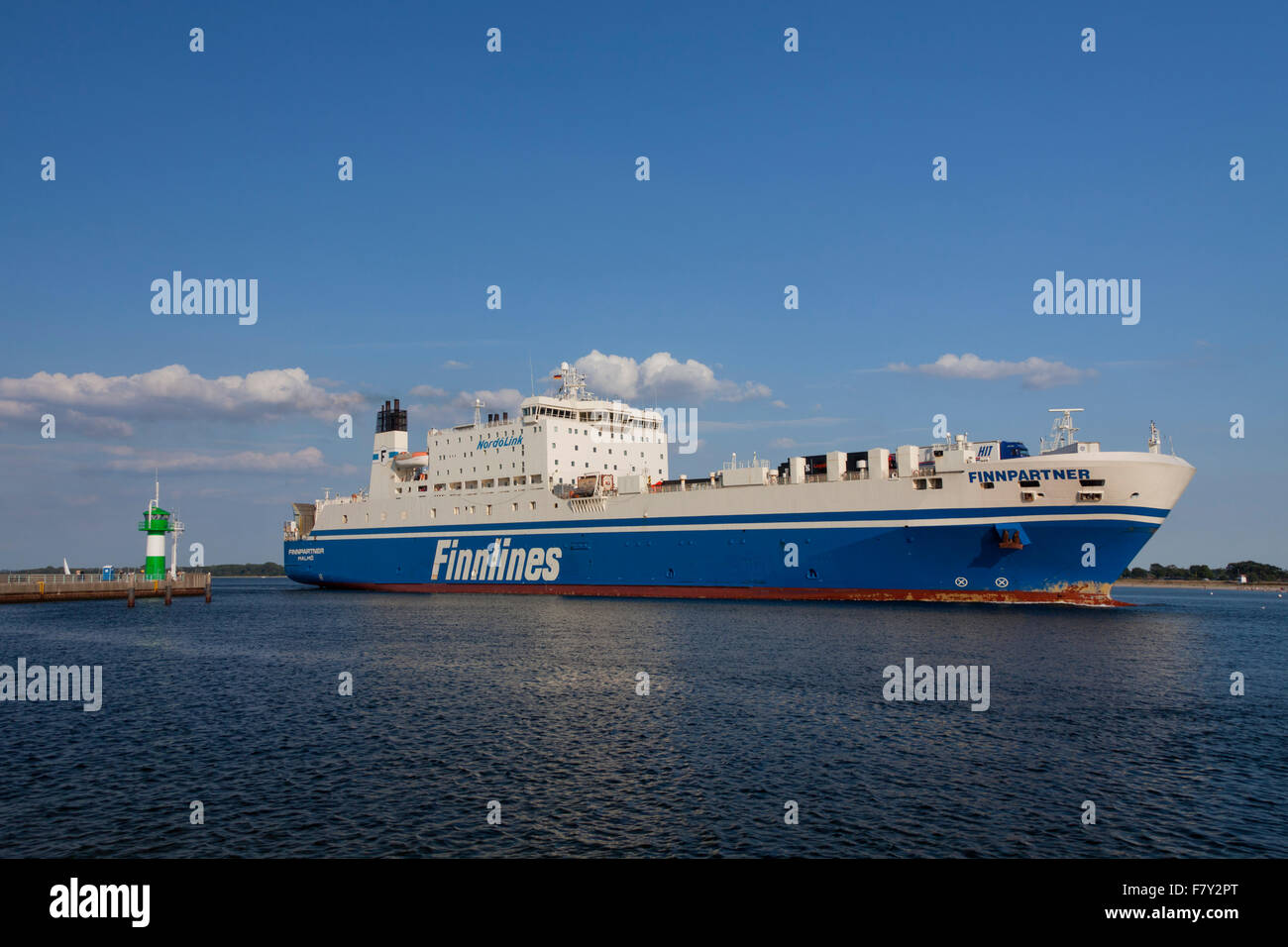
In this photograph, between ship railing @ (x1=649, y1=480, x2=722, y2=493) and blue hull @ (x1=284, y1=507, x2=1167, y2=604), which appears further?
ship railing @ (x1=649, y1=480, x2=722, y2=493)

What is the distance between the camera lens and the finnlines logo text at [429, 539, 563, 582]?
53.5m

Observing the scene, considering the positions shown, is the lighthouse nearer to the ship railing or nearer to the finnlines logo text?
the finnlines logo text

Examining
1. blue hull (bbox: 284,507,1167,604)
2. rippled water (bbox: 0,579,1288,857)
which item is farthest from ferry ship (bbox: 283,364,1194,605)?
rippled water (bbox: 0,579,1288,857)

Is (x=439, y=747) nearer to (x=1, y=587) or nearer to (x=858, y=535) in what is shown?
(x=858, y=535)

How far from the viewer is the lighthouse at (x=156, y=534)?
6162 centimetres

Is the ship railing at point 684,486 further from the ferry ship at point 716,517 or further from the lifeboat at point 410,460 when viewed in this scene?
the lifeboat at point 410,460

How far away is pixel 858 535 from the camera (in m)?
41.3

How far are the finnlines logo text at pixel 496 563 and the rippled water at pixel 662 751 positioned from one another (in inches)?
911

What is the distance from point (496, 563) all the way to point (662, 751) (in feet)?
139

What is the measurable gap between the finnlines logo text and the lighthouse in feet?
72.7

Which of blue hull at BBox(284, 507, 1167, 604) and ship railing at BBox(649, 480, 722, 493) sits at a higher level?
ship railing at BBox(649, 480, 722, 493)
